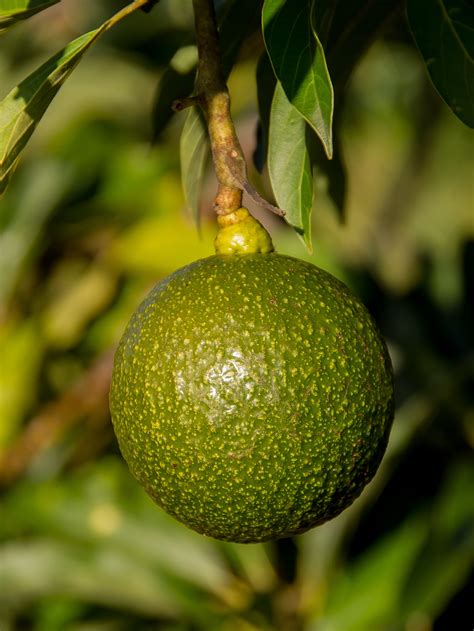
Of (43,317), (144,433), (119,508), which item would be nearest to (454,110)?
(144,433)

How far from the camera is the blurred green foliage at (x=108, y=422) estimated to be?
269cm

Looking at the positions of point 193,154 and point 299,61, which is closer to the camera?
point 299,61

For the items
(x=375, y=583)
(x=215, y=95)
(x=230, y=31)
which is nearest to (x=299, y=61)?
(x=215, y=95)

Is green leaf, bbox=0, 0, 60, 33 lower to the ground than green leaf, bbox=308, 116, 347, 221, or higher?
higher

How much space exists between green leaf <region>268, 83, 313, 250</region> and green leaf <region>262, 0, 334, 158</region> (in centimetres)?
15

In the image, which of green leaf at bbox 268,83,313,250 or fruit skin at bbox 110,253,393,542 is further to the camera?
green leaf at bbox 268,83,313,250

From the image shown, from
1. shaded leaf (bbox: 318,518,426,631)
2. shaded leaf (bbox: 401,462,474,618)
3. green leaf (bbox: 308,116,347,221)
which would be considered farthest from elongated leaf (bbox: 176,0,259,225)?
shaded leaf (bbox: 318,518,426,631)

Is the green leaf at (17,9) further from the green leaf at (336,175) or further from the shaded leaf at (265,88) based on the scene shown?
the green leaf at (336,175)

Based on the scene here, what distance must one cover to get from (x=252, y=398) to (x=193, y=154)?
499mm

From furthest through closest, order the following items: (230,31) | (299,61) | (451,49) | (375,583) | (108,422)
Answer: (108,422), (375,583), (230,31), (451,49), (299,61)

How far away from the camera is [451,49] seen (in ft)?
4.36

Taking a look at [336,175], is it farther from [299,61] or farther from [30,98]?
[30,98]

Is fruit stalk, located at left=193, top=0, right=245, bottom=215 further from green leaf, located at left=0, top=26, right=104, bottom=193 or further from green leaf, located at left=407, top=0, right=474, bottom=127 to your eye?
green leaf, located at left=407, top=0, right=474, bottom=127

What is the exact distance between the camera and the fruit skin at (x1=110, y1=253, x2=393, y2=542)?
126 cm
